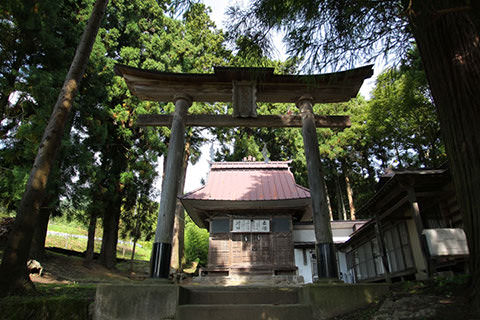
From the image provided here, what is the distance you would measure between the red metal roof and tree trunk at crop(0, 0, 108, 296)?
18.8ft

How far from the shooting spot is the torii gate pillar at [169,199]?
4.67 m

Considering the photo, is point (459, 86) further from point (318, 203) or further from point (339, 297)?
point (339, 297)

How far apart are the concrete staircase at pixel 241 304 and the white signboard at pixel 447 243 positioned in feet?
5.84

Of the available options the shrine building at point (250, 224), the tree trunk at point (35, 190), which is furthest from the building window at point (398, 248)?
the tree trunk at point (35, 190)

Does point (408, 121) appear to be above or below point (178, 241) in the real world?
above

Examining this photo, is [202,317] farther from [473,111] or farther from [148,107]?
[148,107]

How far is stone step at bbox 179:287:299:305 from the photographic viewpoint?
4.29 metres

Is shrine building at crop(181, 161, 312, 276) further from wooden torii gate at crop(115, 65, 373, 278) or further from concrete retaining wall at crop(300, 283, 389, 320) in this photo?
concrete retaining wall at crop(300, 283, 389, 320)

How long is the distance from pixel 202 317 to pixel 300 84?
4.77 metres

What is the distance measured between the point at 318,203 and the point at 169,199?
276cm

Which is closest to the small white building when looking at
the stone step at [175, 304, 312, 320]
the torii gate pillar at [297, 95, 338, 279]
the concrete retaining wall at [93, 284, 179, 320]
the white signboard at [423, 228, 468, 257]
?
the torii gate pillar at [297, 95, 338, 279]

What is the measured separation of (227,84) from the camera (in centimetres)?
613

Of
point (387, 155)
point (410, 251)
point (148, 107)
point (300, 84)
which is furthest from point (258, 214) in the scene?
point (387, 155)

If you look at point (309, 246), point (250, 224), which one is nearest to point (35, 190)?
point (250, 224)
